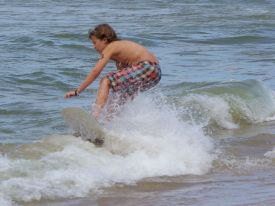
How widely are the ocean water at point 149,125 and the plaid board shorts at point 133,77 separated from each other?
0.78 ft

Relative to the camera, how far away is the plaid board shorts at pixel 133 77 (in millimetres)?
8430

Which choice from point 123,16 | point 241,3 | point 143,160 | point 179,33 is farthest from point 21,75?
point 241,3

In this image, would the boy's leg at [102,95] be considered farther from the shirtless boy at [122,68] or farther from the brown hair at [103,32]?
the brown hair at [103,32]

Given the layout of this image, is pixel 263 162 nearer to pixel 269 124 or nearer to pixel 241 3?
pixel 269 124

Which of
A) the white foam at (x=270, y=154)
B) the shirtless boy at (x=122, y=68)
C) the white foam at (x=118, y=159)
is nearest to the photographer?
the white foam at (x=118, y=159)

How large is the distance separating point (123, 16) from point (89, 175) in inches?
731

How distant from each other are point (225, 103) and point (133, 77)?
132 inches

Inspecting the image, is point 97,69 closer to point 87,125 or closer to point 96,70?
point 96,70

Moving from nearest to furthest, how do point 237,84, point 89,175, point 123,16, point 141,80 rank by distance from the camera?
point 89,175
point 141,80
point 237,84
point 123,16

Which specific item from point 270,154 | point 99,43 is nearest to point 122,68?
point 99,43

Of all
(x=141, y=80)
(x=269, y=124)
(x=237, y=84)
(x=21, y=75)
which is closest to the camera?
(x=141, y=80)

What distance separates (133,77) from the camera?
8453mm

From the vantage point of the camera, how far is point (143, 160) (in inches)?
305

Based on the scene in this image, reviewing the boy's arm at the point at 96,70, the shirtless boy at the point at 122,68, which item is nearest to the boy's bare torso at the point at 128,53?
the shirtless boy at the point at 122,68
